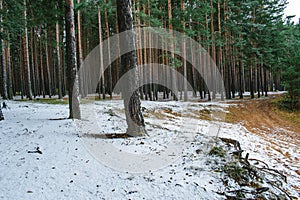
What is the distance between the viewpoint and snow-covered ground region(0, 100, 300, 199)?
10.0 ft

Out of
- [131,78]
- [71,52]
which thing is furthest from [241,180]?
[71,52]

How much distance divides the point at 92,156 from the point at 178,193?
1.97 m

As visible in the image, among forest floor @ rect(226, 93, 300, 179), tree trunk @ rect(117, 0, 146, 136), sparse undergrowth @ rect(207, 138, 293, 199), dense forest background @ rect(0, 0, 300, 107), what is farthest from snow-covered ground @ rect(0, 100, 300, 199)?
dense forest background @ rect(0, 0, 300, 107)

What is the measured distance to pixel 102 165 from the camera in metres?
3.91

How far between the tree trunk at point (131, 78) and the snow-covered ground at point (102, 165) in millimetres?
435

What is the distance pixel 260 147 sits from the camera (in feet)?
23.6

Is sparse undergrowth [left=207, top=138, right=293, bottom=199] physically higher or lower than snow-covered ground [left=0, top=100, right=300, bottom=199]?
lower

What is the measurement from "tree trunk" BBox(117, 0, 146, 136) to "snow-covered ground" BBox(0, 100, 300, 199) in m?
0.44

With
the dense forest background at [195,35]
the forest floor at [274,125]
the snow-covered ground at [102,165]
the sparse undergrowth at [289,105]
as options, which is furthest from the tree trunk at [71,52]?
the sparse undergrowth at [289,105]

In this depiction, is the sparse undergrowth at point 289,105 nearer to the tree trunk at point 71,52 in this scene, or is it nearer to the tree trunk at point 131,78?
the tree trunk at point 131,78

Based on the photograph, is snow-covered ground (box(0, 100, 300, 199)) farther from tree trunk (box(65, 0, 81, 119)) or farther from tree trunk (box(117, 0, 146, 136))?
tree trunk (box(65, 0, 81, 119))

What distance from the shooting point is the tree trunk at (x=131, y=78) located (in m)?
5.67

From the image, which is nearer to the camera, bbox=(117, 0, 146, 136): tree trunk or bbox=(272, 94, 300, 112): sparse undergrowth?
bbox=(117, 0, 146, 136): tree trunk

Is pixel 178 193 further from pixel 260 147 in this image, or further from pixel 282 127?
pixel 282 127
